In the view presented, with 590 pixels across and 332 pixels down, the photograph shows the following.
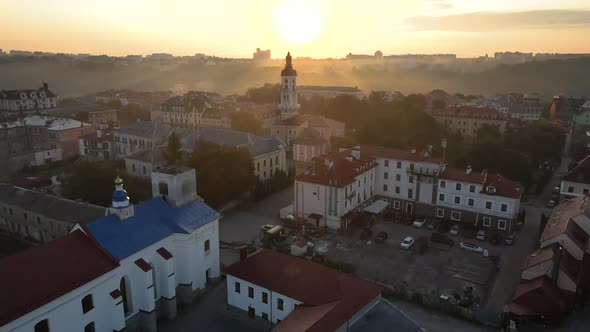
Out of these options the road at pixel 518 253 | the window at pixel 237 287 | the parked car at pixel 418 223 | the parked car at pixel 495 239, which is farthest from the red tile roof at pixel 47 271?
the parked car at pixel 495 239

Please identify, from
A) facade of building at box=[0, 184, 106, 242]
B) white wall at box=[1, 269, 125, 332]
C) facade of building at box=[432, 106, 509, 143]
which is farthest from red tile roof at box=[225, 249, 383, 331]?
facade of building at box=[432, 106, 509, 143]

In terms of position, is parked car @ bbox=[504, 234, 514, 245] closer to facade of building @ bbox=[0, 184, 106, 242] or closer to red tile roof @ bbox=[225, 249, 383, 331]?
red tile roof @ bbox=[225, 249, 383, 331]

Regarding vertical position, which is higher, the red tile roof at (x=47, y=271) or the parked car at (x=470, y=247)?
the red tile roof at (x=47, y=271)

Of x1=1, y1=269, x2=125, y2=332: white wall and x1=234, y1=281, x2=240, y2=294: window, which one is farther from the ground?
x1=1, y1=269, x2=125, y2=332: white wall

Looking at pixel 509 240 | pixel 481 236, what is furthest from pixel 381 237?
pixel 509 240

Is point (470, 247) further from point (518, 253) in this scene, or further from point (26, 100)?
point (26, 100)

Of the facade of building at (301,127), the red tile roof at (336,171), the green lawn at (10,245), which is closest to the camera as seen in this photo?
the green lawn at (10,245)

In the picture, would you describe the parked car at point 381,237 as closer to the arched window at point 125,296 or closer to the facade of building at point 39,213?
the arched window at point 125,296
